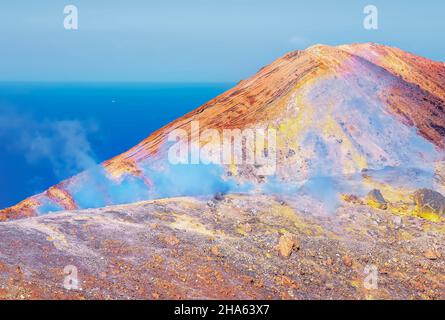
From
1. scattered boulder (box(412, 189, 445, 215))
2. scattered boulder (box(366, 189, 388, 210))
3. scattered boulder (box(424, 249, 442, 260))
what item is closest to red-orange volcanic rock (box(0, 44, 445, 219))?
scattered boulder (box(366, 189, 388, 210))

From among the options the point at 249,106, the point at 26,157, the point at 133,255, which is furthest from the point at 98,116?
the point at 133,255

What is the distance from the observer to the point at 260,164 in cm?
2717

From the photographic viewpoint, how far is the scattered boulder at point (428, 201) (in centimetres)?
2561

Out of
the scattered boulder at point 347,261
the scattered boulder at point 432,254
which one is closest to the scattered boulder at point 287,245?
the scattered boulder at point 347,261

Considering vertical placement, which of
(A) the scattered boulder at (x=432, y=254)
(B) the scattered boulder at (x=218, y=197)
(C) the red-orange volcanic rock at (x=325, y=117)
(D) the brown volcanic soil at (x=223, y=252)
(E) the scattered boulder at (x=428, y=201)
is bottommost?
(A) the scattered boulder at (x=432, y=254)

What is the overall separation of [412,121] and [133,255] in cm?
1977

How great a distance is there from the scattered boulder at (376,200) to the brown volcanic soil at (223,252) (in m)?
0.72

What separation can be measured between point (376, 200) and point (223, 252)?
9444 millimetres

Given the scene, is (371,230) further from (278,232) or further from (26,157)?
(26,157)

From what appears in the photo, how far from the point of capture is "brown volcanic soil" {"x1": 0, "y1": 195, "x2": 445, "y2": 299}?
17.1 m

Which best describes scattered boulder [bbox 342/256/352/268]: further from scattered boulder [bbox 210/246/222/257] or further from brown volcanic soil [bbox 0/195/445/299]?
scattered boulder [bbox 210/246/222/257]

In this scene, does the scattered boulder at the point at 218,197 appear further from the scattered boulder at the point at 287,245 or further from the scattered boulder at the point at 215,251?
the scattered boulder at the point at 215,251

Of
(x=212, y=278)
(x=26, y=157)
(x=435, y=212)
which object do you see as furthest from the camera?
(x=26, y=157)

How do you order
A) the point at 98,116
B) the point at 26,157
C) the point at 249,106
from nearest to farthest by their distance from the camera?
1. the point at 249,106
2. the point at 26,157
3. the point at 98,116
